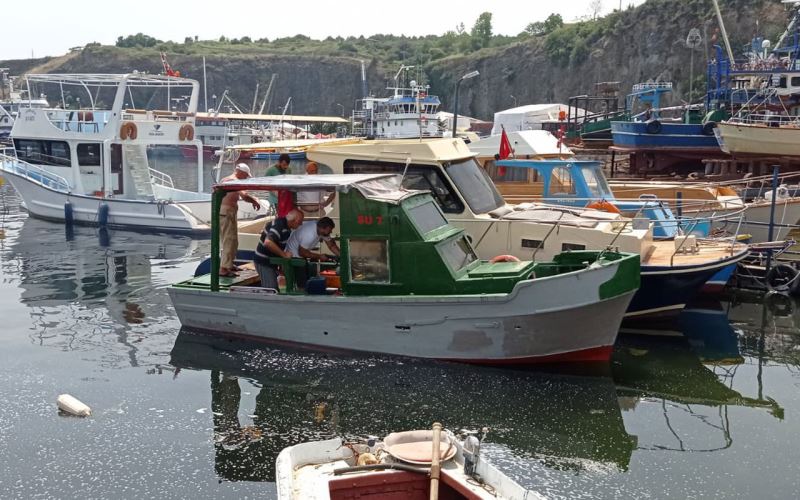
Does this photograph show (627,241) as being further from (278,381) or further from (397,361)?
(278,381)

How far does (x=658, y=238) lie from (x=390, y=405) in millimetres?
7435

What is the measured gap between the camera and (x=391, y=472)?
6902 mm

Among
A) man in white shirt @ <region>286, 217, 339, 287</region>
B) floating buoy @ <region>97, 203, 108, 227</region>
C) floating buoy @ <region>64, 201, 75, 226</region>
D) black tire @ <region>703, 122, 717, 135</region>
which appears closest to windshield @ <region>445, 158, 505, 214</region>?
man in white shirt @ <region>286, 217, 339, 287</region>

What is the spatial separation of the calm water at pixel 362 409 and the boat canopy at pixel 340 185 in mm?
2394

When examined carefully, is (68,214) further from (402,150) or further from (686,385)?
(686,385)

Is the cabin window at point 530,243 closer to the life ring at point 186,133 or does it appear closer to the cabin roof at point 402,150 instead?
the cabin roof at point 402,150

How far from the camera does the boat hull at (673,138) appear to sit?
31.8 meters

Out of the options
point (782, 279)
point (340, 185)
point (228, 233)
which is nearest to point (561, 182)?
point (782, 279)

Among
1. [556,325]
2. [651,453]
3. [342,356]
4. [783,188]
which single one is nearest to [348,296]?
[342,356]

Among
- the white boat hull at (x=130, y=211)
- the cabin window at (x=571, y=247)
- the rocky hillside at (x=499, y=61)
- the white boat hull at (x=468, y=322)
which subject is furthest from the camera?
the rocky hillside at (x=499, y=61)

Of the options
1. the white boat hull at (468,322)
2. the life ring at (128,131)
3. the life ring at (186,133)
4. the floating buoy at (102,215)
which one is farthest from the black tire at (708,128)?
the white boat hull at (468,322)

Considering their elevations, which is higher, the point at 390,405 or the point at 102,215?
the point at 102,215

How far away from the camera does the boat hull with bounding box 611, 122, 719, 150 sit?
31.8 m

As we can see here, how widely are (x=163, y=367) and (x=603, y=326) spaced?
6.37m
